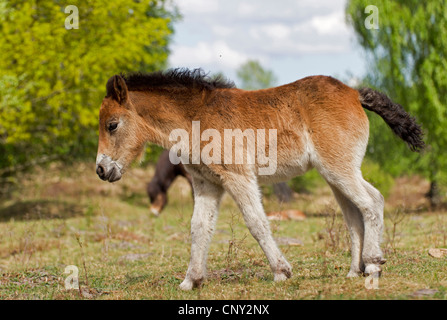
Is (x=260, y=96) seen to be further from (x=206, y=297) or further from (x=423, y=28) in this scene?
(x=423, y=28)

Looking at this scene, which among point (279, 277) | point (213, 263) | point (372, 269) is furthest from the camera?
point (213, 263)

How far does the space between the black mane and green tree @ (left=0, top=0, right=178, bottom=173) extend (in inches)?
312

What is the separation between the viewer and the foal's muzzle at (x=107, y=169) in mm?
6773

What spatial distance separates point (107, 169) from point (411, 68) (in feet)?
48.9

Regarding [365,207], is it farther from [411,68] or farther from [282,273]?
[411,68]

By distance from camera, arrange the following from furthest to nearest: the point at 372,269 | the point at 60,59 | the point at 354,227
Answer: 1. the point at 60,59
2. the point at 354,227
3. the point at 372,269

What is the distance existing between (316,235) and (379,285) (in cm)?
660

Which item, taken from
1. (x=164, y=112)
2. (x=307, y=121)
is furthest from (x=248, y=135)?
(x=164, y=112)

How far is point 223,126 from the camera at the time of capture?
6.69 meters

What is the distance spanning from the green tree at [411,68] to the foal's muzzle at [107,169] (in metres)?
13.7

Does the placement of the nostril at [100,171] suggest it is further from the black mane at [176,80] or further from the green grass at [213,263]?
the black mane at [176,80]

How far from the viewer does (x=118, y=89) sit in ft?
22.5

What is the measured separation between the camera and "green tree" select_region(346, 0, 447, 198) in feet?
57.9

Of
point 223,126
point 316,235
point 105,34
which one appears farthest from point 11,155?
point 223,126
